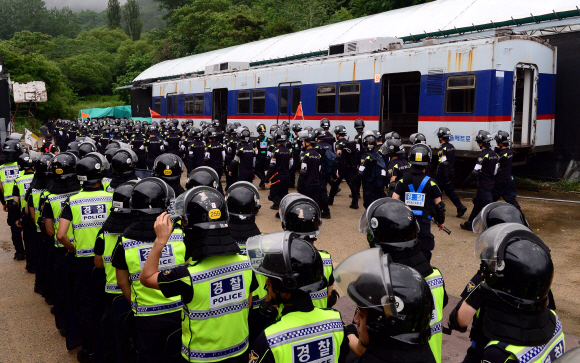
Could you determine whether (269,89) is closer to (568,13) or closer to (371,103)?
(371,103)

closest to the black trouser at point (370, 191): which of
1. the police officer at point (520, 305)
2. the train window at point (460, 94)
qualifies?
the train window at point (460, 94)

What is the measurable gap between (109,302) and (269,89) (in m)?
14.4

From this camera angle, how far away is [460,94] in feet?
38.1

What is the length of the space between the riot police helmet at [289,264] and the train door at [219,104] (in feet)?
63.4

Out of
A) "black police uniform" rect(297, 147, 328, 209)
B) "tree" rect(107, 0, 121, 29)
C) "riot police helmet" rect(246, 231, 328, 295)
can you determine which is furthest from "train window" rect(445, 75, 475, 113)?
"tree" rect(107, 0, 121, 29)

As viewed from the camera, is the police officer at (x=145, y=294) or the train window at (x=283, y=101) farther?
the train window at (x=283, y=101)

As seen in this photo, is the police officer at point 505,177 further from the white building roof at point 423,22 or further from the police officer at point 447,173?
the white building roof at point 423,22

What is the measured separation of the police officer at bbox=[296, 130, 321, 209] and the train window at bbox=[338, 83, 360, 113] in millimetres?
4516

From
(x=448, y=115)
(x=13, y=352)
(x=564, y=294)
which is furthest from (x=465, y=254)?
(x=13, y=352)

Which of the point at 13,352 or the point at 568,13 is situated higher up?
the point at 568,13

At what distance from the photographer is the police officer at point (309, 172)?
9820 millimetres

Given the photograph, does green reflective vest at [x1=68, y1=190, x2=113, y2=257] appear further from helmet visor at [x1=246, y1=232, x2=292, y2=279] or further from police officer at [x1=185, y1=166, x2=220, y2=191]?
helmet visor at [x1=246, y1=232, x2=292, y2=279]

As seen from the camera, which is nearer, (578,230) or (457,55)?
(578,230)

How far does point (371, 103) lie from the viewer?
13.6 meters
